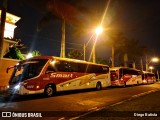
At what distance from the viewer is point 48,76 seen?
1628 centimetres

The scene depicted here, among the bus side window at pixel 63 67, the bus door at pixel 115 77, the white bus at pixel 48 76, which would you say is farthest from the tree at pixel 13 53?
the bus door at pixel 115 77

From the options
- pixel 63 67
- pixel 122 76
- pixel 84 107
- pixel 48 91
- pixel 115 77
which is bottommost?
pixel 84 107

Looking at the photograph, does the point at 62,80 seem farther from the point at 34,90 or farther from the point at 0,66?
the point at 0,66

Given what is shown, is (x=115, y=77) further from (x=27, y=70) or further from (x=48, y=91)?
(x=27, y=70)

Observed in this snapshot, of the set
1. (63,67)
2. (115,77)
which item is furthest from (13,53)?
(115,77)

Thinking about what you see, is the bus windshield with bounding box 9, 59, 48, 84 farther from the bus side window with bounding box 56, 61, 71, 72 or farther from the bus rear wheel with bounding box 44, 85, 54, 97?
the bus side window with bounding box 56, 61, 71, 72

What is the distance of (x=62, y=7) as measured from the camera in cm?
2666

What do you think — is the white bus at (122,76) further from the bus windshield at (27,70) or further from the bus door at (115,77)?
the bus windshield at (27,70)

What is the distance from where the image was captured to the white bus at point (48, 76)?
14.8m

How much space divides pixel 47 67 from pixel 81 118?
8.83 meters

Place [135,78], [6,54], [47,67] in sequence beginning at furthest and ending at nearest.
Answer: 1. [135,78]
2. [6,54]
3. [47,67]

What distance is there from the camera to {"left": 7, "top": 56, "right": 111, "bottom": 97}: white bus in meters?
14.8

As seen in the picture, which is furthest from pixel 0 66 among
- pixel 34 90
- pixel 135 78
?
pixel 135 78

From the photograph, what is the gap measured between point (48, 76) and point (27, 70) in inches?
73.8
